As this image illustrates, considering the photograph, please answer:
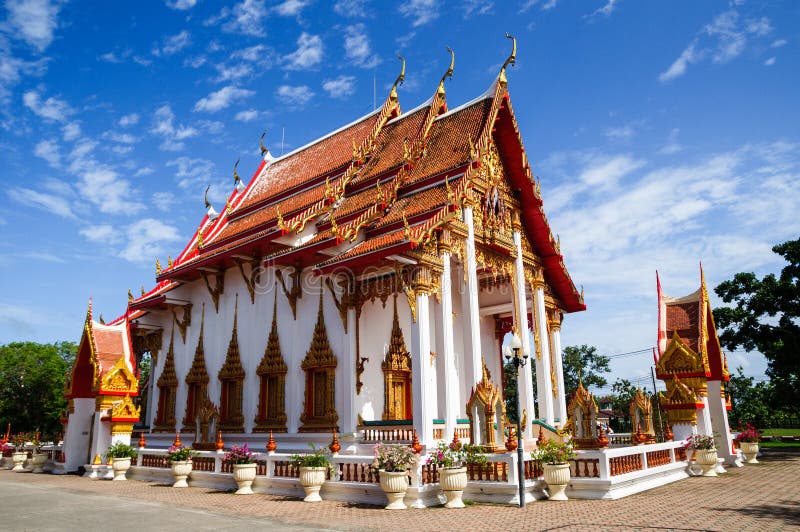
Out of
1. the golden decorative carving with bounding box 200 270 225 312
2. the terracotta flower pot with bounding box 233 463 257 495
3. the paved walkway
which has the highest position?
the golden decorative carving with bounding box 200 270 225 312

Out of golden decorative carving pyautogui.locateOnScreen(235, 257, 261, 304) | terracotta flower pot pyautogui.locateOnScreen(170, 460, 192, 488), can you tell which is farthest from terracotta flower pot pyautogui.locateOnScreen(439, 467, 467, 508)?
golden decorative carving pyautogui.locateOnScreen(235, 257, 261, 304)

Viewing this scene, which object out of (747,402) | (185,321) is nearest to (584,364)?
(747,402)

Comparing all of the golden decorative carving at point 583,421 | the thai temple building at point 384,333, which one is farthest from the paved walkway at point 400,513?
the golden decorative carving at point 583,421

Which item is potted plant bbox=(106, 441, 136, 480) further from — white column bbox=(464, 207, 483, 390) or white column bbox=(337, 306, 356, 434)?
white column bbox=(464, 207, 483, 390)

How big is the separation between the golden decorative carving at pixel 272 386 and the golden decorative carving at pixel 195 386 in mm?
2339

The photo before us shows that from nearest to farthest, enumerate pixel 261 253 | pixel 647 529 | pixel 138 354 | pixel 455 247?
pixel 647 529, pixel 455 247, pixel 261 253, pixel 138 354

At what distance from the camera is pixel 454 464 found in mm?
9164

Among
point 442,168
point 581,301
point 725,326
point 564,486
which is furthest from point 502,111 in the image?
point 725,326

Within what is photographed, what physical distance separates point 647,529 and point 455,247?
6.83 metres

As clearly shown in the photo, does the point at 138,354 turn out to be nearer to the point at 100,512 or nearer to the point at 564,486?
the point at 100,512

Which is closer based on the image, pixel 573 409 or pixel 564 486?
pixel 564 486

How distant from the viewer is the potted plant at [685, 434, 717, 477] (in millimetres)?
12430

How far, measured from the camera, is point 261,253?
604 inches

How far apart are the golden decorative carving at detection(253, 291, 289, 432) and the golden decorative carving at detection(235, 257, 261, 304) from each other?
1.13 metres
